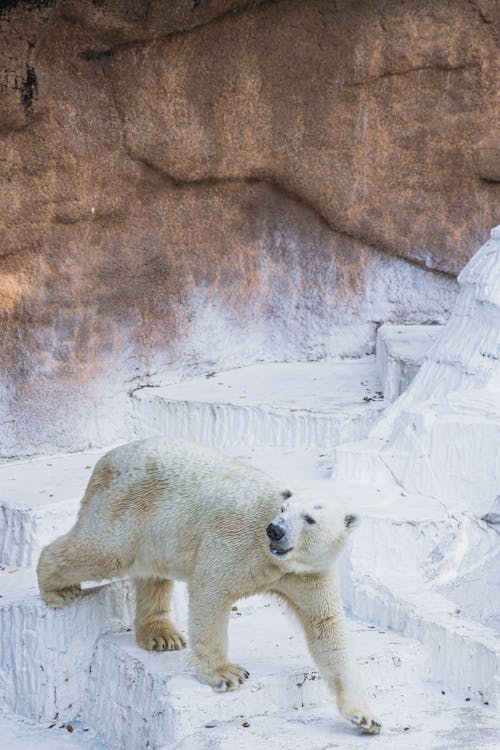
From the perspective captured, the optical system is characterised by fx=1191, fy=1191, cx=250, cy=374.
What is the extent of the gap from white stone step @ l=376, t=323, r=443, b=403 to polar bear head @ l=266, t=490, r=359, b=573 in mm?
3410

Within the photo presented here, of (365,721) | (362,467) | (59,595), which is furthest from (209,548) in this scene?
(362,467)

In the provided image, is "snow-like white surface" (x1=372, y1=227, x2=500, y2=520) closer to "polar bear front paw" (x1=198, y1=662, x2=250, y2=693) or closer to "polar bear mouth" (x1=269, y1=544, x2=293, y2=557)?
"polar bear front paw" (x1=198, y1=662, x2=250, y2=693)

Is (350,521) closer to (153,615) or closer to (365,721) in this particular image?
(365,721)

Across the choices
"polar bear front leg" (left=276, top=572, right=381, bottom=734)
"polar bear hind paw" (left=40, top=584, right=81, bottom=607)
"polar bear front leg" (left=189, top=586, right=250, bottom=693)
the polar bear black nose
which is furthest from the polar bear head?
"polar bear hind paw" (left=40, top=584, right=81, bottom=607)

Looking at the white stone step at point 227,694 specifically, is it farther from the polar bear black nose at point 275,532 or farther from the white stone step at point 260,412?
the white stone step at point 260,412

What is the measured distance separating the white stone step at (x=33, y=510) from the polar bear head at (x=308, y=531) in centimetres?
225

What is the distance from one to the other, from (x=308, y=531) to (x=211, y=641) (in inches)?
25.4

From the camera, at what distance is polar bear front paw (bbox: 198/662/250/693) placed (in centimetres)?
441

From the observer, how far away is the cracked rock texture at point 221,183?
7.12 meters

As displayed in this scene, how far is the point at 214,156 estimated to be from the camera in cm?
805

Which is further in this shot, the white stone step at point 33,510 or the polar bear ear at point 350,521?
the white stone step at point 33,510

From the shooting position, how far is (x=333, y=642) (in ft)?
14.0

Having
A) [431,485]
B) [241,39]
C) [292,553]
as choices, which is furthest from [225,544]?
[241,39]

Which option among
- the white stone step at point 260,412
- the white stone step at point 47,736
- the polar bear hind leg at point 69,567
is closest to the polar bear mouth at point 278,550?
the polar bear hind leg at point 69,567
